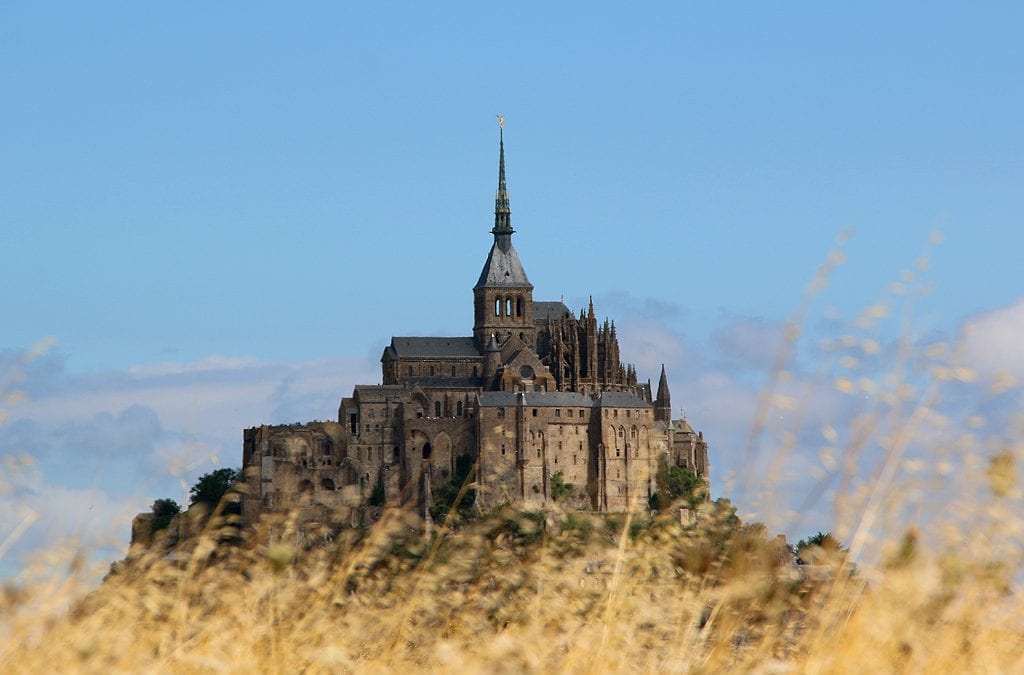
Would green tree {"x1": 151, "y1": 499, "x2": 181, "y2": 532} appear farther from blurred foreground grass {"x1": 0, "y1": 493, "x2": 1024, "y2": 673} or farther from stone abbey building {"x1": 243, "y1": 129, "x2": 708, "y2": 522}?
blurred foreground grass {"x1": 0, "y1": 493, "x2": 1024, "y2": 673}

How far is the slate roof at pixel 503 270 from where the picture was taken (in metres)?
93.8

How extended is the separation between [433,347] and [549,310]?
7.14 m

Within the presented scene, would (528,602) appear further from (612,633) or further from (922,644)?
(922,644)

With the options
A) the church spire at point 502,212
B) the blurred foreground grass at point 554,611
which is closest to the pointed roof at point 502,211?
the church spire at point 502,212

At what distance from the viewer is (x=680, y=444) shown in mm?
87562

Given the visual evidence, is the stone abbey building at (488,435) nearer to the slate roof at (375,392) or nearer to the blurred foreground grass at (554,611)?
the slate roof at (375,392)

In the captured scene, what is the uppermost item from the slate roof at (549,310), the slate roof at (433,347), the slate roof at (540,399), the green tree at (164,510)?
the slate roof at (549,310)

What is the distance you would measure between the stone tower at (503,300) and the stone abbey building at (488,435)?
2.07m

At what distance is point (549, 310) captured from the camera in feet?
309

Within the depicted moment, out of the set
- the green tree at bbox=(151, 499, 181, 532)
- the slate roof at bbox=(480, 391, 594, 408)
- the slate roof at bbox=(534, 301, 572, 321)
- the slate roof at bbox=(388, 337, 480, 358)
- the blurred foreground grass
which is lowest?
the blurred foreground grass

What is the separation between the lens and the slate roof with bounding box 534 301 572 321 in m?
93.4

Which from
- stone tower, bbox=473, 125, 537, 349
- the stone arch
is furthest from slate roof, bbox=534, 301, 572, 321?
the stone arch

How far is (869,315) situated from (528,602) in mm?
2101

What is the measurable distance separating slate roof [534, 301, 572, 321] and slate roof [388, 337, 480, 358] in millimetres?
4068
